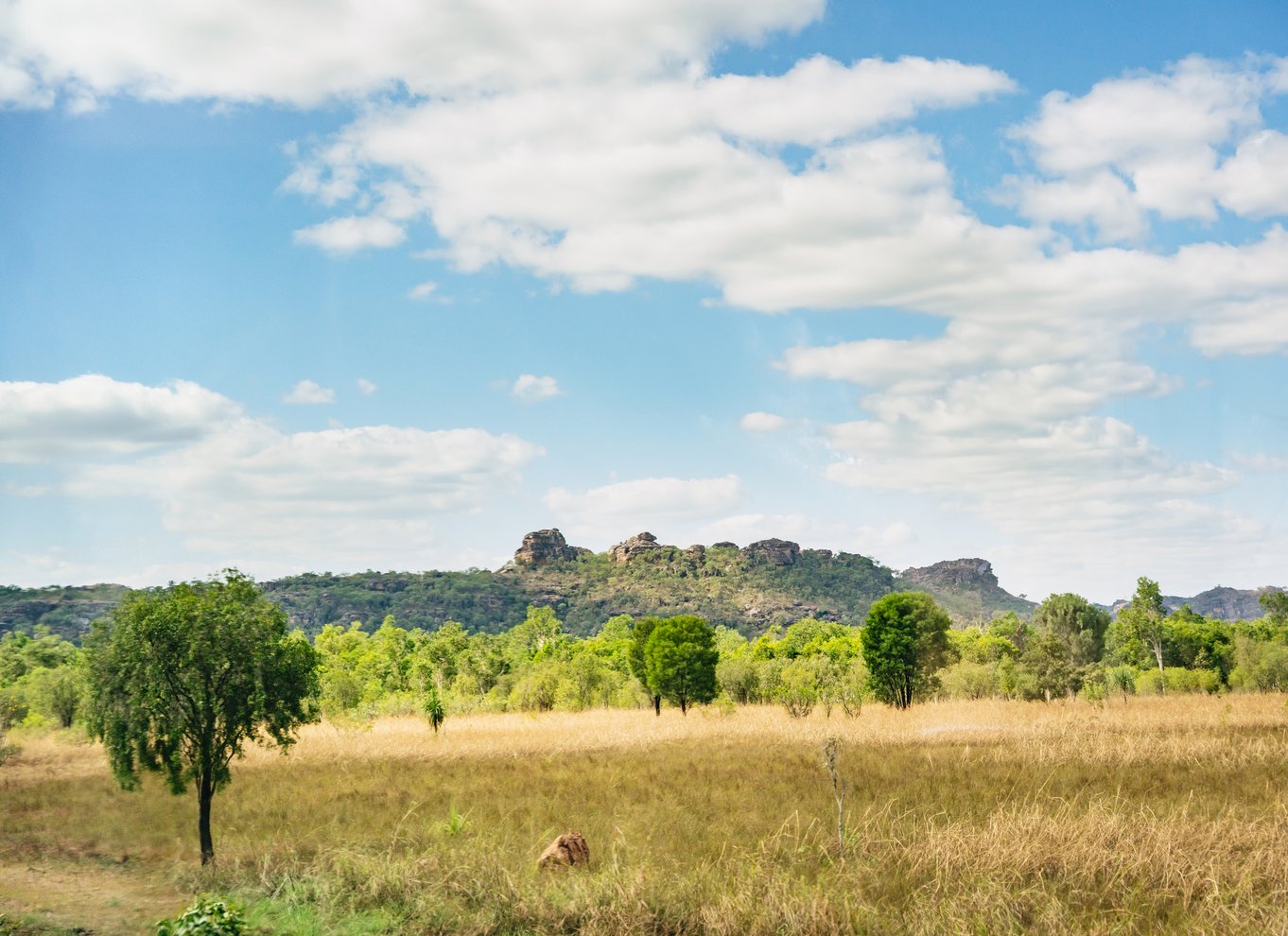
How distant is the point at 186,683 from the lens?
16.2 metres

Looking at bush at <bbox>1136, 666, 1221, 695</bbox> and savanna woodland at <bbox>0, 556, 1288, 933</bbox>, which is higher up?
savanna woodland at <bbox>0, 556, 1288, 933</bbox>

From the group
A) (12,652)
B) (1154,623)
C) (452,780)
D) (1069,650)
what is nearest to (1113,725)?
(452,780)

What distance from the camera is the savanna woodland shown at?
12.6m

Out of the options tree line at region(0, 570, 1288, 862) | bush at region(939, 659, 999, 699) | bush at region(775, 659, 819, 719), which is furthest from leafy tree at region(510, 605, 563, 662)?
bush at region(939, 659, 999, 699)

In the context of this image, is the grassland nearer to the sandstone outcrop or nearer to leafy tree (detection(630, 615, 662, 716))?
the sandstone outcrop

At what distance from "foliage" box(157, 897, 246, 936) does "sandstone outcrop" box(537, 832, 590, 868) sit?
4.94 meters

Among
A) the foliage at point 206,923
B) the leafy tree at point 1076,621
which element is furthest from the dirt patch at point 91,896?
the leafy tree at point 1076,621

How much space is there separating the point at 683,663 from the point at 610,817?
99.5 ft

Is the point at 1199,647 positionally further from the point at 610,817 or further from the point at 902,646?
the point at 610,817

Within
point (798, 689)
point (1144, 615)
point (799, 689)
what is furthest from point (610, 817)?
point (1144, 615)

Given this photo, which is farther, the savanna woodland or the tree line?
the tree line

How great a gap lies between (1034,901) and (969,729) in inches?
818

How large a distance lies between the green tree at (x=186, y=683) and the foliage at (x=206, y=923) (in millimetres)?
5198

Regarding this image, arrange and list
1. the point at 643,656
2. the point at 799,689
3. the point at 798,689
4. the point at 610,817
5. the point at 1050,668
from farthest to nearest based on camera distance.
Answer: the point at 643,656, the point at 1050,668, the point at 798,689, the point at 799,689, the point at 610,817
